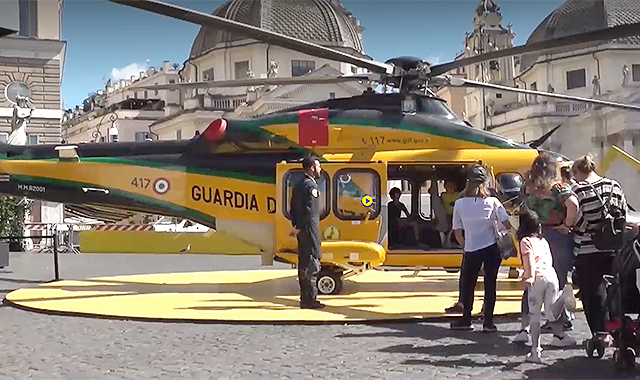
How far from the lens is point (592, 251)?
19.2 feet

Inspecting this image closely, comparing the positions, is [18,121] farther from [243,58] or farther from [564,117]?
[564,117]

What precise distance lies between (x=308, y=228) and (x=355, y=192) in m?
1.39

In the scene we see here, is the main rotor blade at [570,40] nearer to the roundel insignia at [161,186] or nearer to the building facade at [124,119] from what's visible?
the roundel insignia at [161,186]

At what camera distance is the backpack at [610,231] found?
5.69 meters

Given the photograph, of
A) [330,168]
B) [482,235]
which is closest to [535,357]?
[482,235]

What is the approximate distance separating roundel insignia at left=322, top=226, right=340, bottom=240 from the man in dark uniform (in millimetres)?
1070

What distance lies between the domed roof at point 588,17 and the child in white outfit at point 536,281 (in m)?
51.4

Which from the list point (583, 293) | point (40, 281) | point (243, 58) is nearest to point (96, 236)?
point (40, 281)

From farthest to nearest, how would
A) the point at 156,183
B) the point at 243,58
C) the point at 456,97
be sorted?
the point at 456,97, the point at 243,58, the point at 156,183

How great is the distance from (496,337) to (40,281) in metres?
9.56

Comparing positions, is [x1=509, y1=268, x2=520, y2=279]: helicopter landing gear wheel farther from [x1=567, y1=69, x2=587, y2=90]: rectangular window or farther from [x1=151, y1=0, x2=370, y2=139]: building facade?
[x1=567, y1=69, x2=587, y2=90]: rectangular window

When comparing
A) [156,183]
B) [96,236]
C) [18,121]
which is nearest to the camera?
[156,183]

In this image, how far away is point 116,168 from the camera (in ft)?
35.1

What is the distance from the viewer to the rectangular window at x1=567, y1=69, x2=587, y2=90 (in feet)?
182
